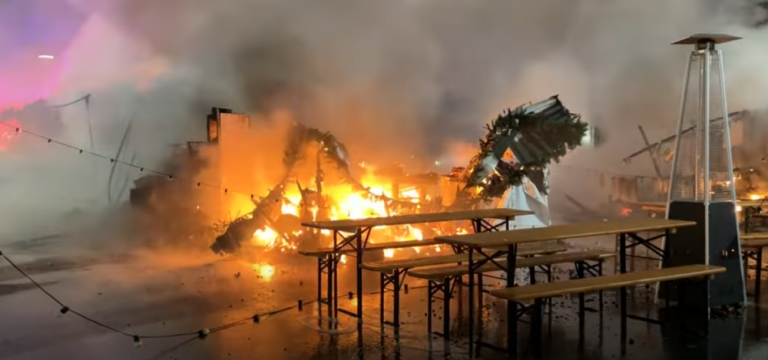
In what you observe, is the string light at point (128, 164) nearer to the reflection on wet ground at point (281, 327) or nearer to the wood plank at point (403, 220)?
the reflection on wet ground at point (281, 327)

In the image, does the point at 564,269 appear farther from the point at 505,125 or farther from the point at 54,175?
the point at 54,175

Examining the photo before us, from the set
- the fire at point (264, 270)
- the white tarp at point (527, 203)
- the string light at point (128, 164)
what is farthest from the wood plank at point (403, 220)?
the string light at point (128, 164)

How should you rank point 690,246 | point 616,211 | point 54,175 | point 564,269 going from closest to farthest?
point 690,246
point 564,269
point 54,175
point 616,211

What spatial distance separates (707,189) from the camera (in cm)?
662

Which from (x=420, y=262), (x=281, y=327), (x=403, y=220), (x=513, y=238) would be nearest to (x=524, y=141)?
(x=403, y=220)

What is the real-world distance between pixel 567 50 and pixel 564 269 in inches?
224

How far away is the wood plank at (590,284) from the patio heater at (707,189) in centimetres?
85

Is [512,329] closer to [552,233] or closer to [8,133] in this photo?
[552,233]

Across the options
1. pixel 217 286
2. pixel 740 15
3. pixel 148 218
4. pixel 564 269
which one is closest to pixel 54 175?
pixel 148 218

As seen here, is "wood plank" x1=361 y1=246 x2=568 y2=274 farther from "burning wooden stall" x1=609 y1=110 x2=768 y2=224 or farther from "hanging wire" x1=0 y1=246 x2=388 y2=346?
"burning wooden stall" x1=609 y1=110 x2=768 y2=224

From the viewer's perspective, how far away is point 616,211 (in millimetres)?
15289

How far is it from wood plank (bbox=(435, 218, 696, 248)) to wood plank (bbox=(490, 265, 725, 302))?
37 centimetres

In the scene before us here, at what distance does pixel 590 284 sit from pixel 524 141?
570 centimetres

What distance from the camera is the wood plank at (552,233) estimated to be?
16.2 feet
